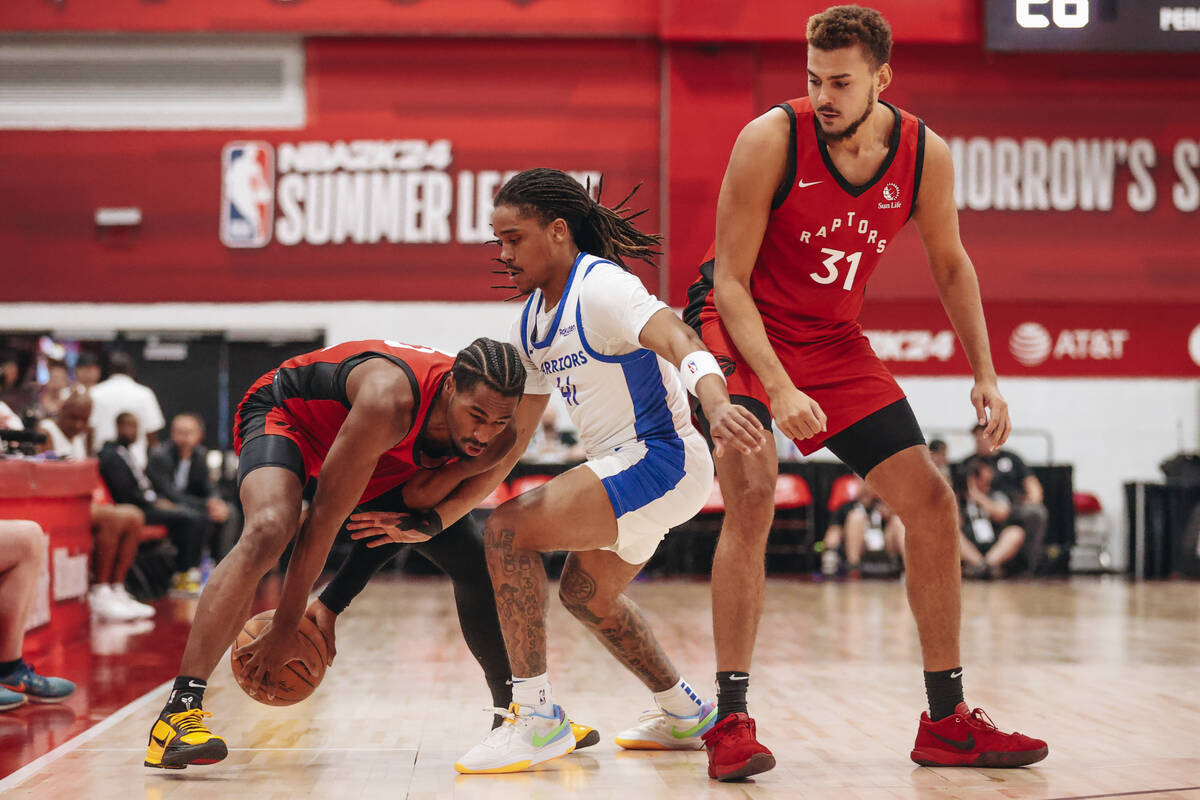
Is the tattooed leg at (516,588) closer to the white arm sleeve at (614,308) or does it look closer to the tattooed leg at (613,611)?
the tattooed leg at (613,611)

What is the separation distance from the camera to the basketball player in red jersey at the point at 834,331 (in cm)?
306

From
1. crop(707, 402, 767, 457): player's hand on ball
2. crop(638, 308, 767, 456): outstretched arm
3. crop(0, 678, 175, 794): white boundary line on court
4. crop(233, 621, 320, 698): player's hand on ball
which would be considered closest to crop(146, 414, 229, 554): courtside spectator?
crop(0, 678, 175, 794): white boundary line on court

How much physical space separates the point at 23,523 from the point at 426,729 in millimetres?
1657

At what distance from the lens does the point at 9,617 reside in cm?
415

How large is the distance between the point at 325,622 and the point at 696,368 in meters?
1.31

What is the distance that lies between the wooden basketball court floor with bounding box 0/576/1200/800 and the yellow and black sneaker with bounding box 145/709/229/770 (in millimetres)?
56

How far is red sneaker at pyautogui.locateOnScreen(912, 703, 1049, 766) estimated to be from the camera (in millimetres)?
3156

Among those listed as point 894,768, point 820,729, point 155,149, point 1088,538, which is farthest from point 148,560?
point 1088,538

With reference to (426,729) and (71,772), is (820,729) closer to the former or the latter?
(426,729)

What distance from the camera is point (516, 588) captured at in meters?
3.20

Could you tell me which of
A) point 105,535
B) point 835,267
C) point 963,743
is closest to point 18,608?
point 835,267

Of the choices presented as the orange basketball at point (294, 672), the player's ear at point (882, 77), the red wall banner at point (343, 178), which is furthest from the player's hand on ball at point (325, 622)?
the red wall banner at point (343, 178)

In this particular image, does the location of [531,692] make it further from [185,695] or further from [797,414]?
[797,414]

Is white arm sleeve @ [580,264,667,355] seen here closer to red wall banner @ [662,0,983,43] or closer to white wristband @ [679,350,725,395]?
white wristband @ [679,350,725,395]
